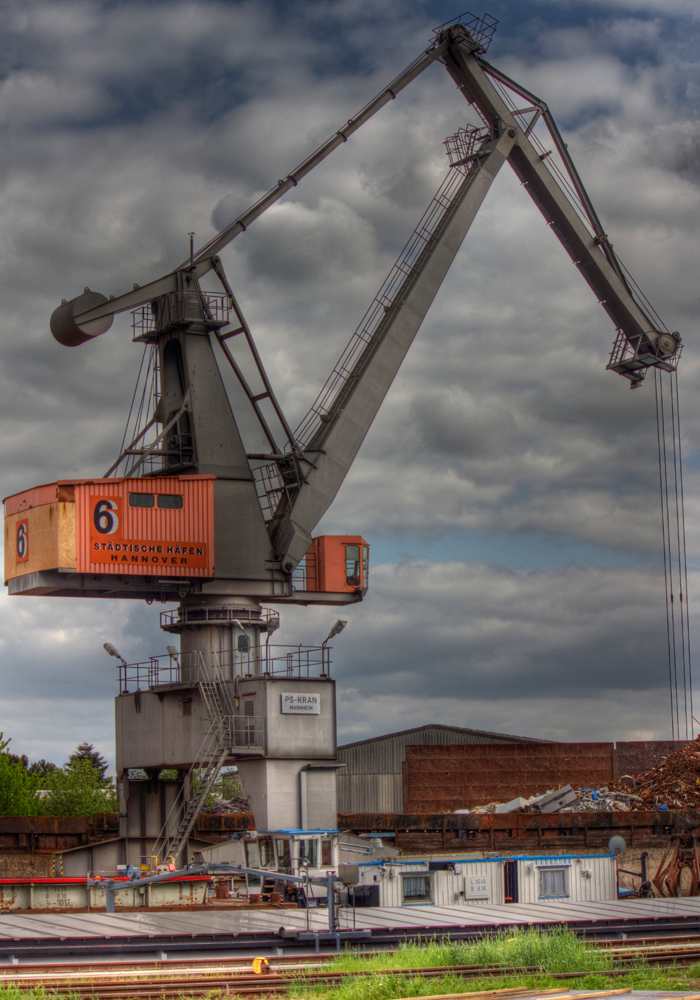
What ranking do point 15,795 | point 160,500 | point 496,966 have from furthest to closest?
point 15,795 < point 160,500 < point 496,966

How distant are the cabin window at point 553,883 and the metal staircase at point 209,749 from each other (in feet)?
24.2

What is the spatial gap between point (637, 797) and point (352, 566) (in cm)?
1099

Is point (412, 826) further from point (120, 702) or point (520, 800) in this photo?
point (120, 702)

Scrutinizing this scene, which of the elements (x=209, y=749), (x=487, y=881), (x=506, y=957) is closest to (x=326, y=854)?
(x=487, y=881)

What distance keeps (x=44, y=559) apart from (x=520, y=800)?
622 inches

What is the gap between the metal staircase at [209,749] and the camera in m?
26.7

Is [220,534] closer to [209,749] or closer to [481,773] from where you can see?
[209,749]

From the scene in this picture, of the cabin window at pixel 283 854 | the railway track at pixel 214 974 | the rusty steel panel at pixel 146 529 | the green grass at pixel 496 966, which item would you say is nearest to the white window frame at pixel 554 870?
the cabin window at pixel 283 854

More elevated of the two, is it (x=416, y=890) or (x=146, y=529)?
(x=146, y=529)

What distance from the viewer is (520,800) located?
34250mm

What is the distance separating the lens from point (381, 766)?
44219 millimetres

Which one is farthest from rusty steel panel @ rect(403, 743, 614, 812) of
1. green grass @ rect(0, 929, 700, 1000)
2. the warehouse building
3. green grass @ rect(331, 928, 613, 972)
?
green grass @ rect(331, 928, 613, 972)

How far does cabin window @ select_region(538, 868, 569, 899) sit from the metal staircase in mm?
7368

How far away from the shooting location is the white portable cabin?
75.3 feet
